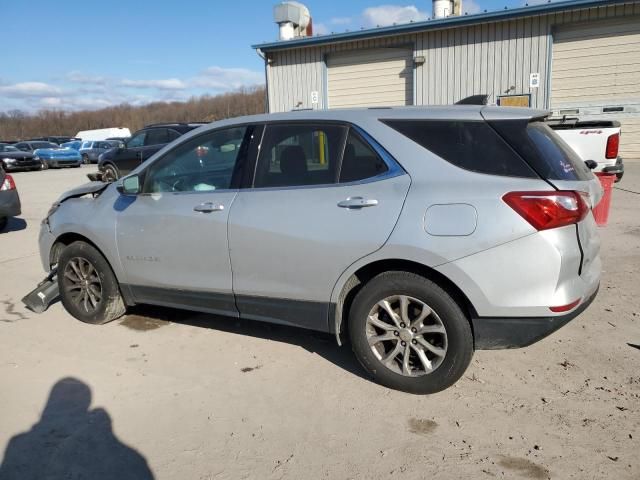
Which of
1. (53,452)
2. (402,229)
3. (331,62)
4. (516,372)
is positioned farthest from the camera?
(331,62)

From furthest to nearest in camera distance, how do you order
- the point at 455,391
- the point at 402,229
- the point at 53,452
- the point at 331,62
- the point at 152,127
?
the point at 331,62 → the point at 152,127 → the point at 455,391 → the point at 402,229 → the point at 53,452

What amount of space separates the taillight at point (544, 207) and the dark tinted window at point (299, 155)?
3.76 ft

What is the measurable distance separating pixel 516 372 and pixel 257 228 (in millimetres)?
2040

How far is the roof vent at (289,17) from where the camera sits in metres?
19.8

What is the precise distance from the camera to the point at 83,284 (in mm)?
4770

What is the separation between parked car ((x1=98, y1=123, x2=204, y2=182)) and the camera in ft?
52.8

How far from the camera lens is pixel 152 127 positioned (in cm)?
1636

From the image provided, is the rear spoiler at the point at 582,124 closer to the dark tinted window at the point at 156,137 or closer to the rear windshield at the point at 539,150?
the rear windshield at the point at 539,150

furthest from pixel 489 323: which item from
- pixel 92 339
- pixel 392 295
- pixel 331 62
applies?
pixel 331 62

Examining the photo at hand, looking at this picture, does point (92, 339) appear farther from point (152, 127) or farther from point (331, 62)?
point (331, 62)

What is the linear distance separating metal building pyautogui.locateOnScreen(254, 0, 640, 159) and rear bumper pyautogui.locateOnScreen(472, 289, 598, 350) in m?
15.1

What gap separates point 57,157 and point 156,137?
16169 millimetres

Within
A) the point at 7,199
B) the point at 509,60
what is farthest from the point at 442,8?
the point at 7,199

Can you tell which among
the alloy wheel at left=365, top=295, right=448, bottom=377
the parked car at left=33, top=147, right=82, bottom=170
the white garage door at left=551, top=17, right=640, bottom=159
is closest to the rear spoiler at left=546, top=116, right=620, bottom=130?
the alloy wheel at left=365, top=295, right=448, bottom=377
